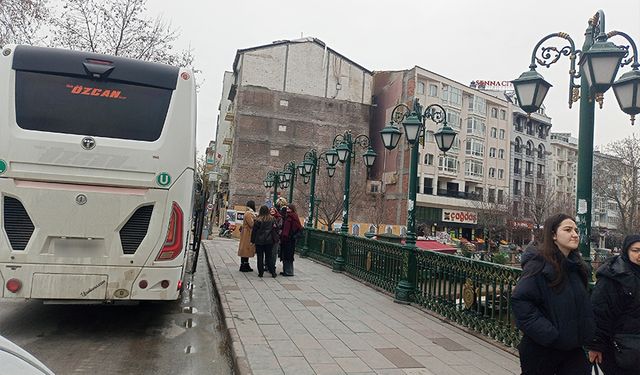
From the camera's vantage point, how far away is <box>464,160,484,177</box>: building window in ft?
199

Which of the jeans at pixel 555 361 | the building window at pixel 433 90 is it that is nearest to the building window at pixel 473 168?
the building window at pixel 433 90

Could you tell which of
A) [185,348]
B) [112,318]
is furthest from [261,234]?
[185,348]

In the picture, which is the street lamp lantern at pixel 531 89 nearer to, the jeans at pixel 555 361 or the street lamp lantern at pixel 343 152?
the jeans at pixel 555 361

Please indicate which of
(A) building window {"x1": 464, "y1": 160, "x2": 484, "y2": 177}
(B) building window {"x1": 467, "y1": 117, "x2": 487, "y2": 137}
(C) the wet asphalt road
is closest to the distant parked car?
(C) the wet asphalt road

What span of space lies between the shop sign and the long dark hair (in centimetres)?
5625

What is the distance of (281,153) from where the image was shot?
162 ft

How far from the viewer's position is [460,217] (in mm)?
58844

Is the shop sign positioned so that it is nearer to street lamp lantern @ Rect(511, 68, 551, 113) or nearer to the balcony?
the balcony

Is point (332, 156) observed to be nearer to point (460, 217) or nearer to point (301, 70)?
point (301, 70)

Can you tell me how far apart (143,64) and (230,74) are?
64942 millimetres

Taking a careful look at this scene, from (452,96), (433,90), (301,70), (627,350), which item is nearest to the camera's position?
(627,350)

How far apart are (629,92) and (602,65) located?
0.59 m

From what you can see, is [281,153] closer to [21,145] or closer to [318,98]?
[318,98]

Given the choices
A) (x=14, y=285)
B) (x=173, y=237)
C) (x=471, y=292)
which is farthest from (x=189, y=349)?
(x=471, y=292)
